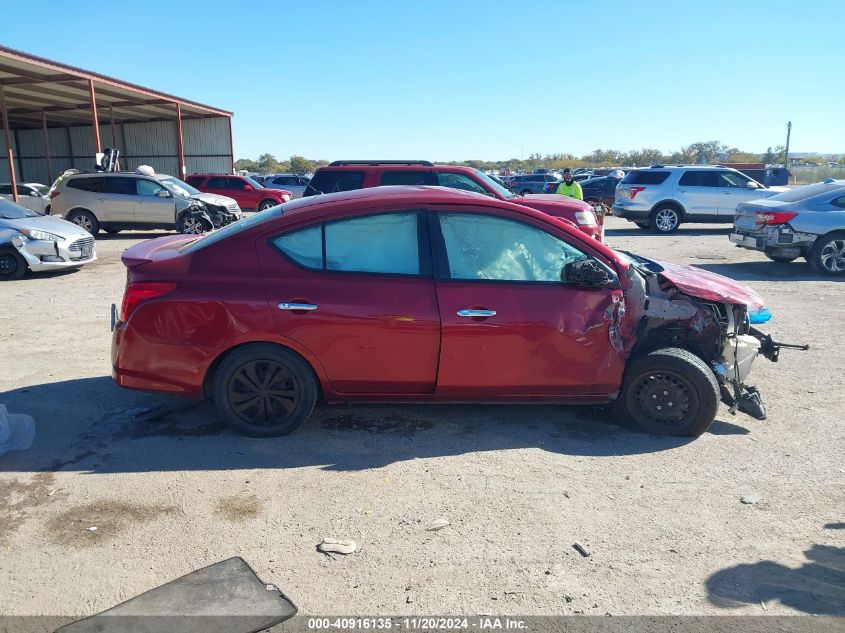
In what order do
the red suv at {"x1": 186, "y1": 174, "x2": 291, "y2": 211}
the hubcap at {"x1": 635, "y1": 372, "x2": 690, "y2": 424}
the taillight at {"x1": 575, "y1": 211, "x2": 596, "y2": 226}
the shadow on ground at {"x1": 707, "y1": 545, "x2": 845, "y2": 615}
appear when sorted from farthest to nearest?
the red suv at {"x1": 186, "y1": 174, "x2": 291, "y2": 211}
the taillight at {"x1": 575, "y1": 211, "x2": 596, "y2": 226}
the hubcap at {"x1": 635, "y1": 372, "x2": 690, "y2": 424}
the shadow on ground at {"x1": 707, "y1": 545, "x2": 845, "y2": 615}

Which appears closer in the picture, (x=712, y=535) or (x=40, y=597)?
(x=40, y=597)

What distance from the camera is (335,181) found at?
11727 millimetres

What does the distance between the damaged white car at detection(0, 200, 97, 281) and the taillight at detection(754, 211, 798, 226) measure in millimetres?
12152

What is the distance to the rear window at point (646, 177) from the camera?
18984mm

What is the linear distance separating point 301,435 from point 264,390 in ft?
1.38

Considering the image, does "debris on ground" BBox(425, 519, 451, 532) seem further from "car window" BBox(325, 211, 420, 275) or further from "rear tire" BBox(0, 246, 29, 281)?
"rear tire" BBox(0, 246, 29, 281)

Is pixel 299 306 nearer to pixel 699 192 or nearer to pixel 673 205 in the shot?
pixel 673 205

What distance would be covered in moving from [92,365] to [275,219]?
292 cm

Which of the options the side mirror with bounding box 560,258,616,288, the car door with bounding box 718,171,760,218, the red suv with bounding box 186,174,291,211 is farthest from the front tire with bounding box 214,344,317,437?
the red suv with bounding box 186,174,291,211

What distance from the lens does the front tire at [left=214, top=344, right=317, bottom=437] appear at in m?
4.53

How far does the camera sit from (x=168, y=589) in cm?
307

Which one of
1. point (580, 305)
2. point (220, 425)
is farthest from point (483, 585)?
point (220, 425)

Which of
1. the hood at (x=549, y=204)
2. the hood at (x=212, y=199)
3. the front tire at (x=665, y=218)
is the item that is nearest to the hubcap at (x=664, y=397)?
the hood at (x=549, y=204)

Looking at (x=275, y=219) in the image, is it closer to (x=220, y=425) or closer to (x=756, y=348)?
(x=220, y=425)
